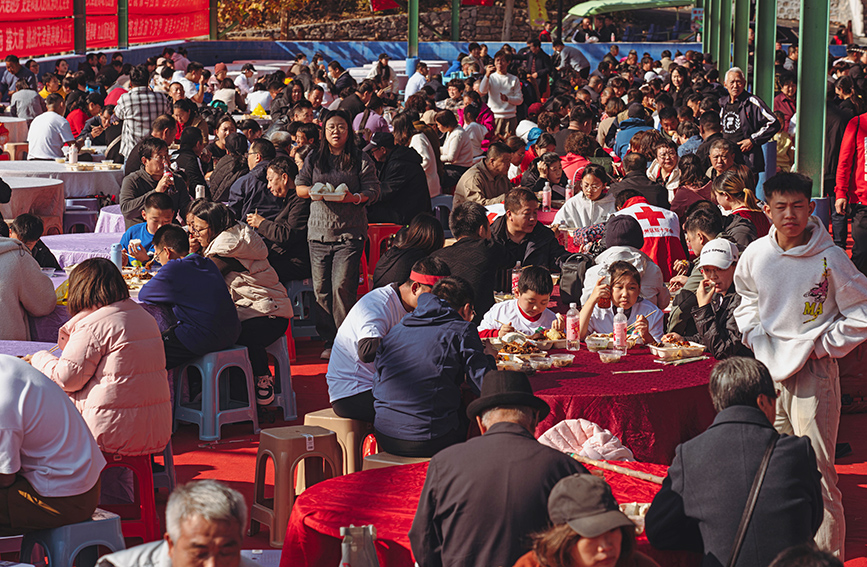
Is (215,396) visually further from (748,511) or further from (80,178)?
(80,178)

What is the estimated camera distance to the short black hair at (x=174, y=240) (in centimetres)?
688

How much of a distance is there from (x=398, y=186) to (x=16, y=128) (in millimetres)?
8270

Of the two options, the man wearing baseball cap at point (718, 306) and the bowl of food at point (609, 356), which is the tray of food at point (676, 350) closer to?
the man wearing baseball cap at point (718, 306)

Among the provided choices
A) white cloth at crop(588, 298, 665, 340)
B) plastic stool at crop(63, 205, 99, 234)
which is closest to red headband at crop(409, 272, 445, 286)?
white cloth at crop(588, 298, 665, 340)

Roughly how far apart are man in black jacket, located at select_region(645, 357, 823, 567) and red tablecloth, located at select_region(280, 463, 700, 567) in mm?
212

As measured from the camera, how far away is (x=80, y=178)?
38.0 feet

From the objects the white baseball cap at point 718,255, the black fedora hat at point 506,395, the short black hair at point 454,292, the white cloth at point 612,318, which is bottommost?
the white cloth at point 612,318

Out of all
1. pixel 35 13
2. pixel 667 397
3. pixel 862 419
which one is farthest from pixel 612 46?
pixel 667 397

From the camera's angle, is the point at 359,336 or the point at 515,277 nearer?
the point at 359,336

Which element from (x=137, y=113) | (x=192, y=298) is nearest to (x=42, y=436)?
(x=192, y=298)

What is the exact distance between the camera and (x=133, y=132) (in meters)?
12.1

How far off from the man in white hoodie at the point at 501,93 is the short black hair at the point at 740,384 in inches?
517

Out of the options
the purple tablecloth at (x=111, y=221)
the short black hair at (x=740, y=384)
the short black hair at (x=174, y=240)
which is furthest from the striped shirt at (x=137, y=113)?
the short black hair at (x=740, y=384)

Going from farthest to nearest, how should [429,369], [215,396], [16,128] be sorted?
[16,128] < [215,396] < [429,369]
